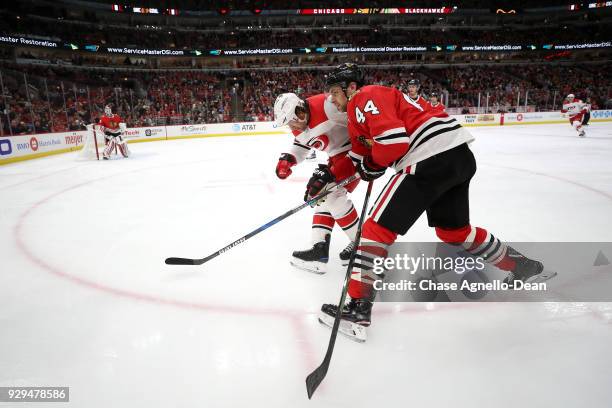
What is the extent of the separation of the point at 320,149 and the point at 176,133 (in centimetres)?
1359

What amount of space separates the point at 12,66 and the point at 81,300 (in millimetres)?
21450

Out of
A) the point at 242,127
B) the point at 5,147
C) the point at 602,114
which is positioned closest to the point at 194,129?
the point at 242,127

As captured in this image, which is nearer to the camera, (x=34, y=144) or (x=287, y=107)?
(x=287, y=107)

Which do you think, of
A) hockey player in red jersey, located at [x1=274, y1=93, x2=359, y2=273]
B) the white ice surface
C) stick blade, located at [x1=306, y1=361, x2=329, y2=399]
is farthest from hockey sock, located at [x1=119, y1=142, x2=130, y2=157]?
stick blade, located at [x1=306, y1=361, x2=329, y2=399]

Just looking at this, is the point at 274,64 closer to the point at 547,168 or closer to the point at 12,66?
the point at 12,66

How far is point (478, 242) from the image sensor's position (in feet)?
7.18

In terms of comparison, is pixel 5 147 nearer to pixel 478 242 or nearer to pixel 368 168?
pixel 368 168

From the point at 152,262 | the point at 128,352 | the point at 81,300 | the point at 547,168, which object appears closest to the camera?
the point at 128,352

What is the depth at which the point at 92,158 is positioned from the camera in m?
9.40

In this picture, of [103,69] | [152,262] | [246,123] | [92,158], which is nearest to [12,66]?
[103,69]

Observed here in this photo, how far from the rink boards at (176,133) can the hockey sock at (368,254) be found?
945 centimetres

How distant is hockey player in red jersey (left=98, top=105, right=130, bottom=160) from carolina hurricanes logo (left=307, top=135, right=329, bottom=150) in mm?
8106

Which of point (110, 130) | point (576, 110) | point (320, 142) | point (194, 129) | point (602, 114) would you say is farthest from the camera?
point (602, 114)

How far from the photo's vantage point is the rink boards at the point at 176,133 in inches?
368
